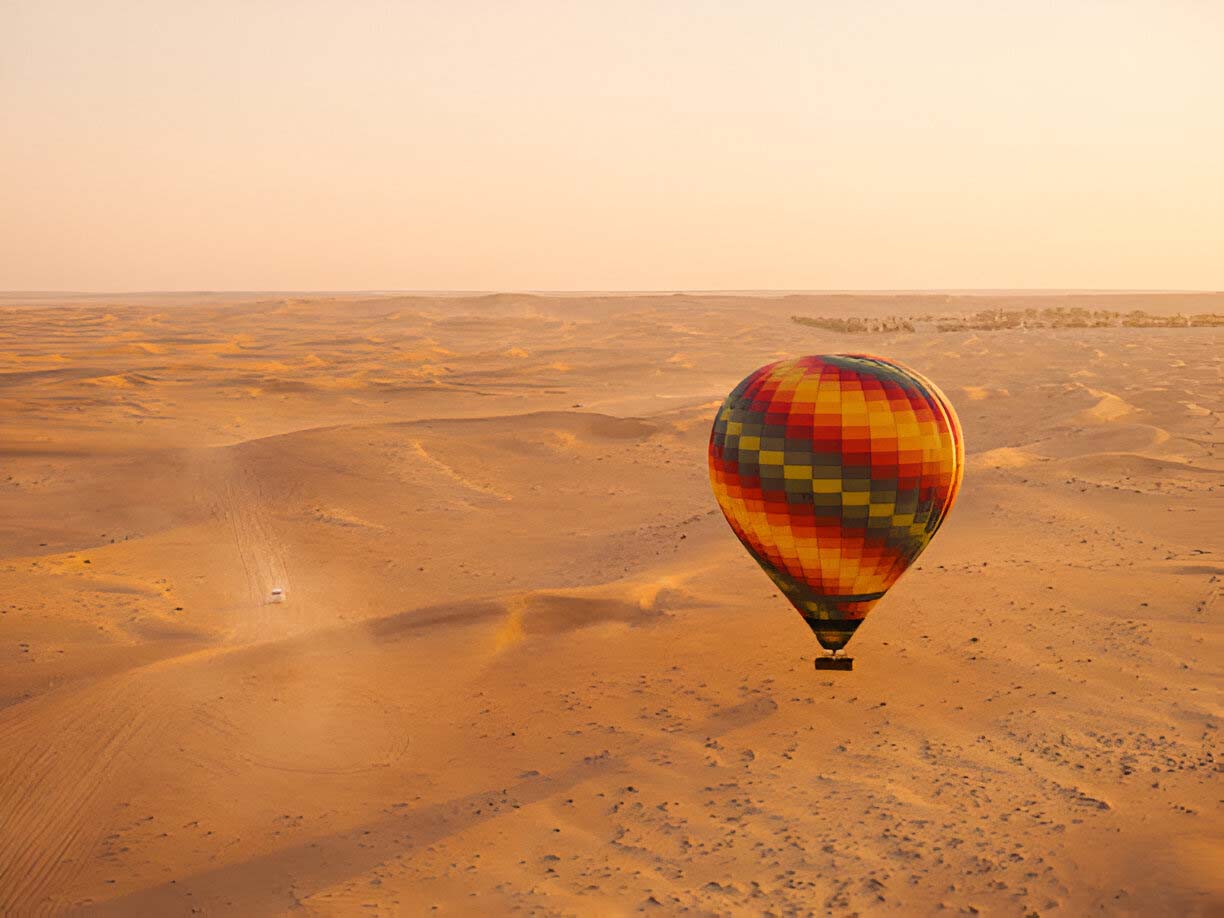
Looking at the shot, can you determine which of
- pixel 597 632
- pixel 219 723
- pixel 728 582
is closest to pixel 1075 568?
pixel 728 582

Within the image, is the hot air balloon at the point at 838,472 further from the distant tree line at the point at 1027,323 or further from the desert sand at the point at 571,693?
the distant tree line at the point at 1027,323

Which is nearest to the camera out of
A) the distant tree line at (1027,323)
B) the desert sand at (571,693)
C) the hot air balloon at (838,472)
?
the desert sand at (571,693)

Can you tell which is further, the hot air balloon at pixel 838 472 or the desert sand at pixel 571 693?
the hot air balloon at pixel 838 472

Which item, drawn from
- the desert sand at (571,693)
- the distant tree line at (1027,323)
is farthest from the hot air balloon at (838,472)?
the distant tree line at (1027,323)

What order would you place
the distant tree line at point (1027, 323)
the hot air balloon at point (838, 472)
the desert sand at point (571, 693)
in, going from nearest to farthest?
1. the desert sand at point (571, 693)
2. the hot air balloon at point (838, 472)
3. the distant tree line at point (1027, 323)

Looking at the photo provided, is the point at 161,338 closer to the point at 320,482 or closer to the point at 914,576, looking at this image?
the point at 320,482

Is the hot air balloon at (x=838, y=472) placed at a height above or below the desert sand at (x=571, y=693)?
above

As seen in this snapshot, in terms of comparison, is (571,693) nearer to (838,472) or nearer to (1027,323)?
(838,472)

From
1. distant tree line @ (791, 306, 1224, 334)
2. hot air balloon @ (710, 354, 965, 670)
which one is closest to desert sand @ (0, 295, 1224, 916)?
hot air balloon @ (710, 354, 965, 670)
